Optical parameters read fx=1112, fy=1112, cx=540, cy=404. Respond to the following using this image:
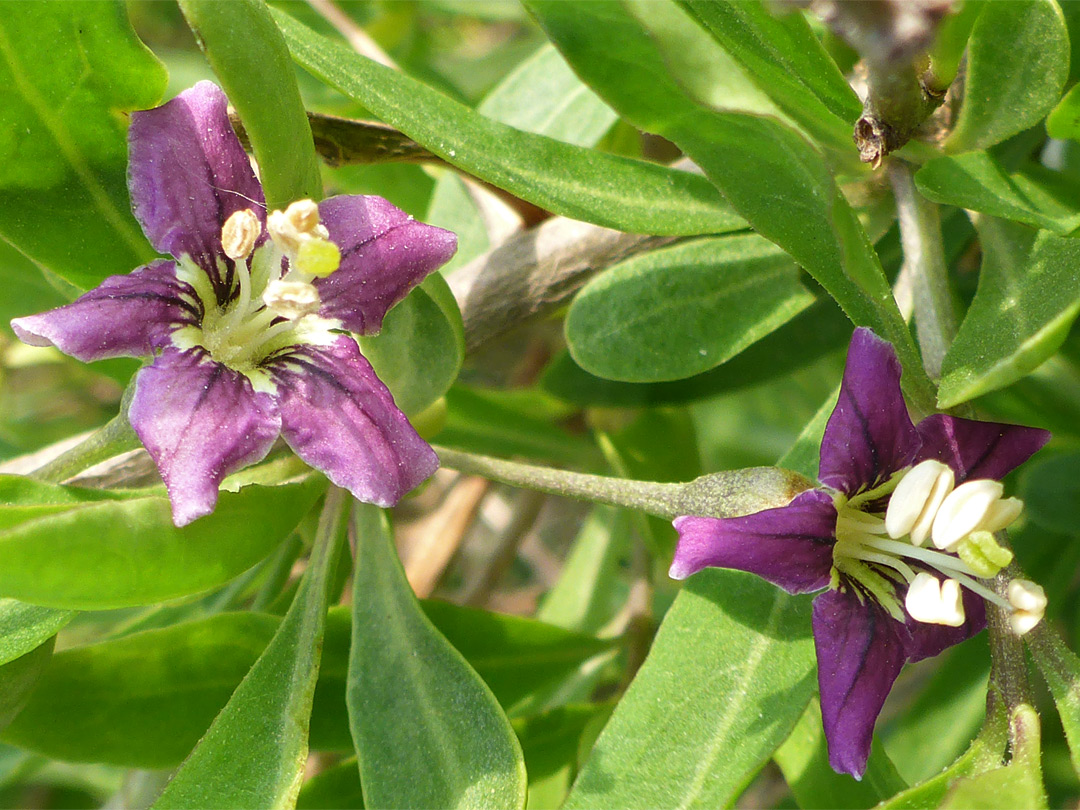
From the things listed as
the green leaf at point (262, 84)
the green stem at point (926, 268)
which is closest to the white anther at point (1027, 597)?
the green stem at point (926, 268)

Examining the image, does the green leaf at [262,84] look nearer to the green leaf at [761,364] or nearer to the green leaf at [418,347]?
the green leaf at [418,347]

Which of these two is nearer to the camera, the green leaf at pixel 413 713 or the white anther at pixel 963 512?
the white anther at pixel 963 512

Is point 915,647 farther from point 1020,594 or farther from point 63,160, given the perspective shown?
point 63,160

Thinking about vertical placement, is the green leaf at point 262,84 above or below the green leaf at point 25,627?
above

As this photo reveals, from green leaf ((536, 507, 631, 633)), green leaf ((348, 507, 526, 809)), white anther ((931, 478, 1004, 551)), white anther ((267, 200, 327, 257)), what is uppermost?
white anther ((267, 200, 327, 257))

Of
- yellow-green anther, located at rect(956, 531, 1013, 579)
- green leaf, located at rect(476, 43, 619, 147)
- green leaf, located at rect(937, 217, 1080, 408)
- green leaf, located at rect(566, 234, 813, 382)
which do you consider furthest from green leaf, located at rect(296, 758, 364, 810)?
green leaf, located at rect(476, 43, 619, 147)

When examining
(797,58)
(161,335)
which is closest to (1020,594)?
(797,58)

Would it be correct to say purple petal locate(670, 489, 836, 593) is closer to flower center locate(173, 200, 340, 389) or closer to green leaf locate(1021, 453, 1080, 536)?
flower center locate(173, 200, 340, 389)
